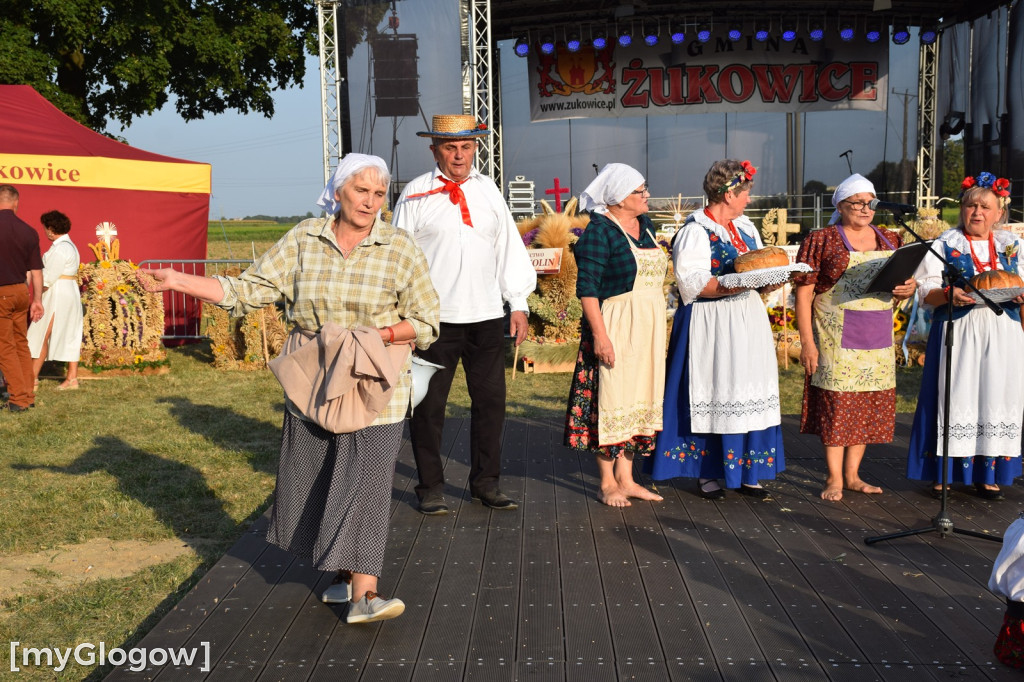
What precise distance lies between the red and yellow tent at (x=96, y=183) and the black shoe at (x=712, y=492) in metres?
10.2

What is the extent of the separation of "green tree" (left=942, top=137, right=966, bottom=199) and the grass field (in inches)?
308

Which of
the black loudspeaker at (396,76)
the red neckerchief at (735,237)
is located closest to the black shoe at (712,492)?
the red neckerchief at (735,237)

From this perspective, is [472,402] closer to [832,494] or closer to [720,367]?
[720,367]


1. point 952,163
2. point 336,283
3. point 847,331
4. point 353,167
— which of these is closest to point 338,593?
point 336,283

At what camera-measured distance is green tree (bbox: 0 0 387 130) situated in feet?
59.0

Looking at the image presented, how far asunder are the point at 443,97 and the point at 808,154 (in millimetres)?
7693

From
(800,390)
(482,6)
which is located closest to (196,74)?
(482,6)

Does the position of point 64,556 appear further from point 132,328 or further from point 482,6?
point 482,6

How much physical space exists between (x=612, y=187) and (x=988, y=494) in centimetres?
250

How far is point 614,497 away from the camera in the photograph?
504 cm

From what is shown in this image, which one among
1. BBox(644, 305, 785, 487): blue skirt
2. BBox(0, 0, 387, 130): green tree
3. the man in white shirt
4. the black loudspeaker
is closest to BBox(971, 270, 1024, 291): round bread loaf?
BBox(644, 305, 785, 487): blue skirt

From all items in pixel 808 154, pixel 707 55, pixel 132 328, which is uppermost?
pixel 707 55

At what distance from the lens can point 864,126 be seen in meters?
17.5

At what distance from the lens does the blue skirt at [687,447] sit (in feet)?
16.5
